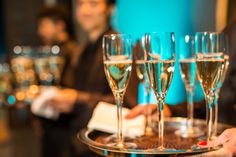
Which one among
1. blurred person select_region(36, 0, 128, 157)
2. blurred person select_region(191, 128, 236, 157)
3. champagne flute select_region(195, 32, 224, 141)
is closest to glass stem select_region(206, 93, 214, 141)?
champagne flute select_region(195, 32, 224, 141)

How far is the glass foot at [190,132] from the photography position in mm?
1234

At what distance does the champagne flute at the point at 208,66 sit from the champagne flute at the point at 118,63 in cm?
17

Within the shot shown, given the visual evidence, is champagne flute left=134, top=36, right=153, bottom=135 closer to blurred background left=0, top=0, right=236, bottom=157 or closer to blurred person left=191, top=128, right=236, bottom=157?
blurred background left=0, top=0, right=236, bottom=157

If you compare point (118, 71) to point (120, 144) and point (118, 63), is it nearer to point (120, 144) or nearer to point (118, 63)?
point (118, 63)

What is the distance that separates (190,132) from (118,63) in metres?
0.29

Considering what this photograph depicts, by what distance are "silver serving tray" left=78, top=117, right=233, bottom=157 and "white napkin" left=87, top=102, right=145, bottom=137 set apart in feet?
0.09

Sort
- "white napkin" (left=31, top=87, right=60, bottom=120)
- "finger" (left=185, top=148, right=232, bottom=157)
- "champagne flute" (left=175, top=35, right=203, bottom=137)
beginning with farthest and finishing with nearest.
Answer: "white napkin" (left=31, top=87, right=60, bottom=120), "champagne flute" (left=175, top=35, right=203, bottom=137), "finger" (left=185, top=148, right=232, bottom=157)

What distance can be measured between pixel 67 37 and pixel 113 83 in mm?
2619

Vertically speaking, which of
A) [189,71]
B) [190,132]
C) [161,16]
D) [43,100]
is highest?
[161,16]

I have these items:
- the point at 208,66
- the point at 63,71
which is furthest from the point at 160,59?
the point at 63,71

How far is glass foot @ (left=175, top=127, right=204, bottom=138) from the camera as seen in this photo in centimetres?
123

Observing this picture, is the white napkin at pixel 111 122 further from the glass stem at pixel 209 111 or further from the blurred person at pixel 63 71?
the blurred person at pixel 63 71

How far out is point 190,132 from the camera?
4.11ft

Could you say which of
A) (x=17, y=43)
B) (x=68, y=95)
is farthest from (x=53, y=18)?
(x=17, y=43)
